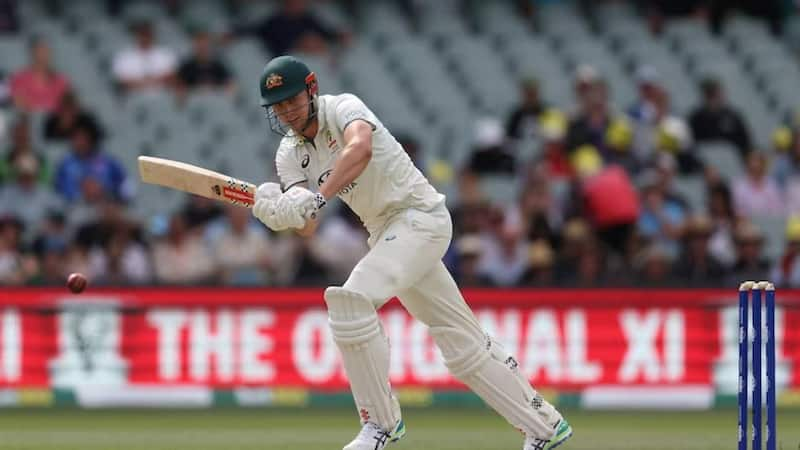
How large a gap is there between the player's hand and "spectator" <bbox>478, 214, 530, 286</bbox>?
4.90 m

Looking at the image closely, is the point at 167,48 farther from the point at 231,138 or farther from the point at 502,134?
the point at 502,134

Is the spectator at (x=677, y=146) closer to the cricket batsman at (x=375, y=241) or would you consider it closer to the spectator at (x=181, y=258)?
the spectator at (x=181, y=258)

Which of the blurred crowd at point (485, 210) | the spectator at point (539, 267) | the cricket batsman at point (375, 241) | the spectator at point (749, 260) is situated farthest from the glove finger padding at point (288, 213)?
the spectator at point (749, 260)

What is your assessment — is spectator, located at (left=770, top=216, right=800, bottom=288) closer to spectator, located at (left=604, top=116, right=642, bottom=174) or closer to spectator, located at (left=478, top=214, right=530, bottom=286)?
spectator, located at (left=604, top=116, right=642, bottom=174)

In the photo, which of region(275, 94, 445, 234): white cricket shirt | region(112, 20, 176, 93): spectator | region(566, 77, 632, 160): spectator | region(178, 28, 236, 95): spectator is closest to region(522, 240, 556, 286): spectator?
region(566, 77, 632, 160): spectator

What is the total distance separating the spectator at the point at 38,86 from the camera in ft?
39.5

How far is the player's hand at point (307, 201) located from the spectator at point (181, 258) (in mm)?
4635

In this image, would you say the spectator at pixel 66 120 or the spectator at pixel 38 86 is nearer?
the spectator at pixel 66 120

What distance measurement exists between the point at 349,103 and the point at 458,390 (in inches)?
171

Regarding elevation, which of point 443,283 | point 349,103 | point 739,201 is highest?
point 739,201

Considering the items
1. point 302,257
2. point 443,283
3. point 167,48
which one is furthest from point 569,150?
point 443,283

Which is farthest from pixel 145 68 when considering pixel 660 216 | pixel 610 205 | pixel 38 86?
pixel 660 216

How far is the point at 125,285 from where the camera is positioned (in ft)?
34.1

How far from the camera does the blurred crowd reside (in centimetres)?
1070
